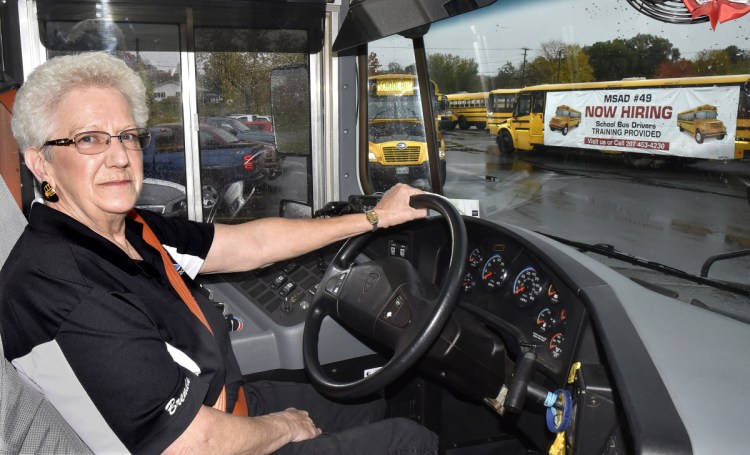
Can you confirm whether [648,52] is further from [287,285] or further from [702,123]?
[287,285]

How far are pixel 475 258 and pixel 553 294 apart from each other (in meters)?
0.38

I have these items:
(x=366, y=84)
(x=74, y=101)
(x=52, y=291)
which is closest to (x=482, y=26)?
(x=366, y=84)

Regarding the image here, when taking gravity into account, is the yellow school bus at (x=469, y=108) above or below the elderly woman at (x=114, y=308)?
above

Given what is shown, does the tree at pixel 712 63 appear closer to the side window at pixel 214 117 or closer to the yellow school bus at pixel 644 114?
the yellow school bus at pixel 644 114

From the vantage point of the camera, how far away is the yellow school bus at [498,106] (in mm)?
2469

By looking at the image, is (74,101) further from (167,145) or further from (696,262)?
(696,262)

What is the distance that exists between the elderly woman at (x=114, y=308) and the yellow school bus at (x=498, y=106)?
33.5 inches

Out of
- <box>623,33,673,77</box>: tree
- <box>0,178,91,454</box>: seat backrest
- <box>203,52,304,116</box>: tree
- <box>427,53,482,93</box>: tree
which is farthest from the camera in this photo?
<box>203,52,304,116</box>: tree

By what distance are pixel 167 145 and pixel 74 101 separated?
4.59 ft

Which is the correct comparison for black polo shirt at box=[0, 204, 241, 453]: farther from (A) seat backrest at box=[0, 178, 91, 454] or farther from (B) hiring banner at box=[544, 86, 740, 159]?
(B) hiring banner at box=[544, 86, 740, 159]

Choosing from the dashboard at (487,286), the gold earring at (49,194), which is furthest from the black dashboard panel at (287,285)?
the gold earring at (49,194)

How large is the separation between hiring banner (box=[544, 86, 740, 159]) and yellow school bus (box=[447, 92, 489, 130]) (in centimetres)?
42

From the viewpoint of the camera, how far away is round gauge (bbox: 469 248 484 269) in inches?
77.5

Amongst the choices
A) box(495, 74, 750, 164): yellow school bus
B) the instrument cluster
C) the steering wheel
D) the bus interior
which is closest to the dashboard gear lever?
→ the bus interior
